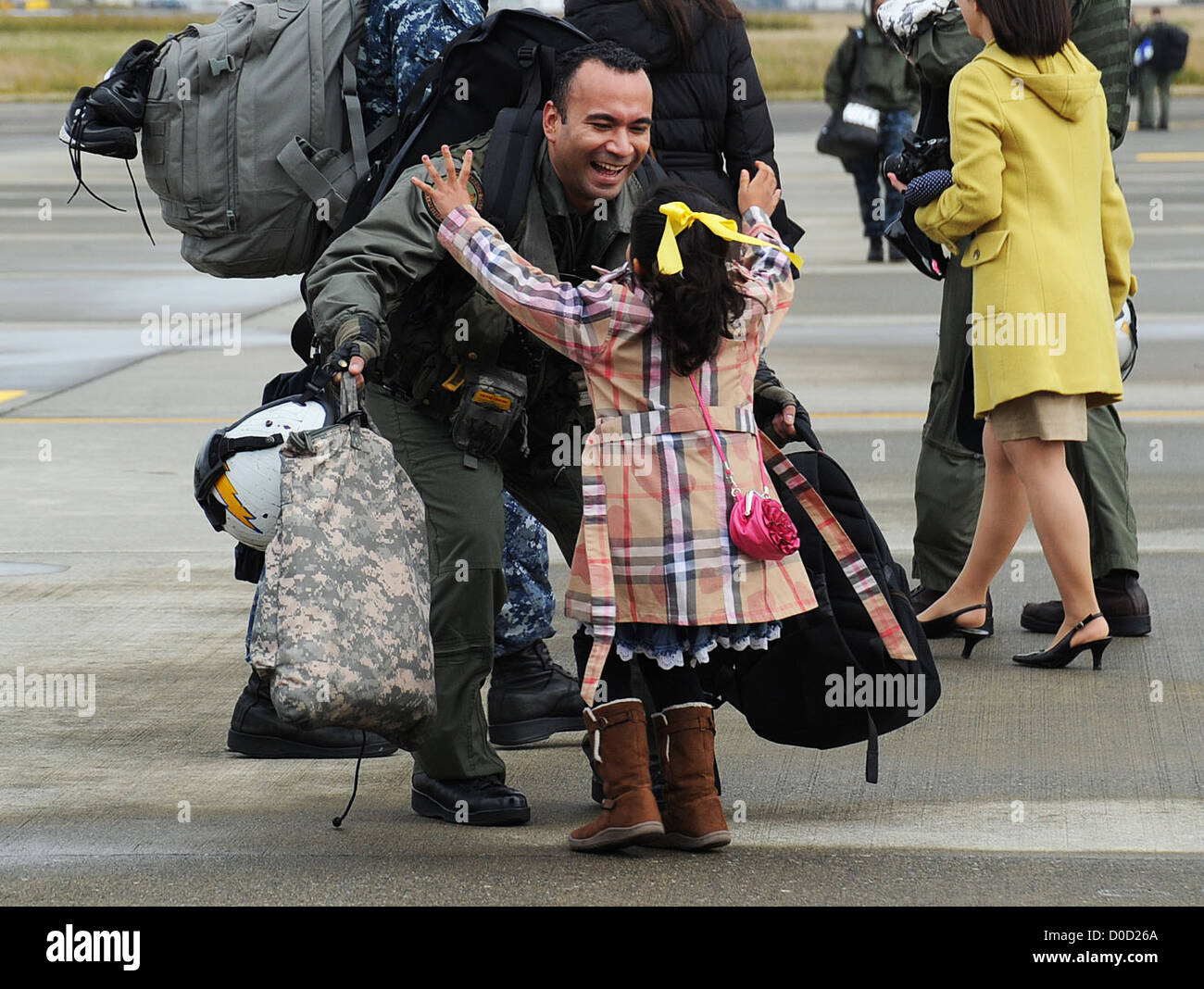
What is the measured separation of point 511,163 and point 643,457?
2.38ft

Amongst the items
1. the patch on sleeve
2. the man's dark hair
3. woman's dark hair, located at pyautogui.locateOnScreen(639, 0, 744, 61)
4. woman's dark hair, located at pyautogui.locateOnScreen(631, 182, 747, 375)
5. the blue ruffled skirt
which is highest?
woman's dark hair, located at pyautogui.locateOnScreen(639, 0, 744, 61)

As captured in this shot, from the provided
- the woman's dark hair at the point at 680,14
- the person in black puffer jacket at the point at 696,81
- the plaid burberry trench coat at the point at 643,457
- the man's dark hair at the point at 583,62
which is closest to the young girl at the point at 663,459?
the plaid burberry trench coat at the point at 643,457

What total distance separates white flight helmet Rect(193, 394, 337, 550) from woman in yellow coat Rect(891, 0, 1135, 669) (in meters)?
1.94

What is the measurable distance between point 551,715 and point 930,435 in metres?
1.71

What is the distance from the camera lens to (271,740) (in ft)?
16.2

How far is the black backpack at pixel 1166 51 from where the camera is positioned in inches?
1155

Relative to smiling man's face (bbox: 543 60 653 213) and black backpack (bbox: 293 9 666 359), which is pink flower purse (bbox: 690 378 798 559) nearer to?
smiling man's face (bbox: 543 60 653 213)

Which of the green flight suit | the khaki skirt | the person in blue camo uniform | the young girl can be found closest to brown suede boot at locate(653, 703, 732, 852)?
the young girl

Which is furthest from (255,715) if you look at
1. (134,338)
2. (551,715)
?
(134,338)

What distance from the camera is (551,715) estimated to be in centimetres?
514

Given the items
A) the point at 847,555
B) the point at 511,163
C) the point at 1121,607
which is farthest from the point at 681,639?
the point at 1121,607

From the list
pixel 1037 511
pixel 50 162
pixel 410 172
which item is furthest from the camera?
pixel 50 162

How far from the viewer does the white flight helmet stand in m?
4.50

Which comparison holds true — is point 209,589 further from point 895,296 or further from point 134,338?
point 895,296
